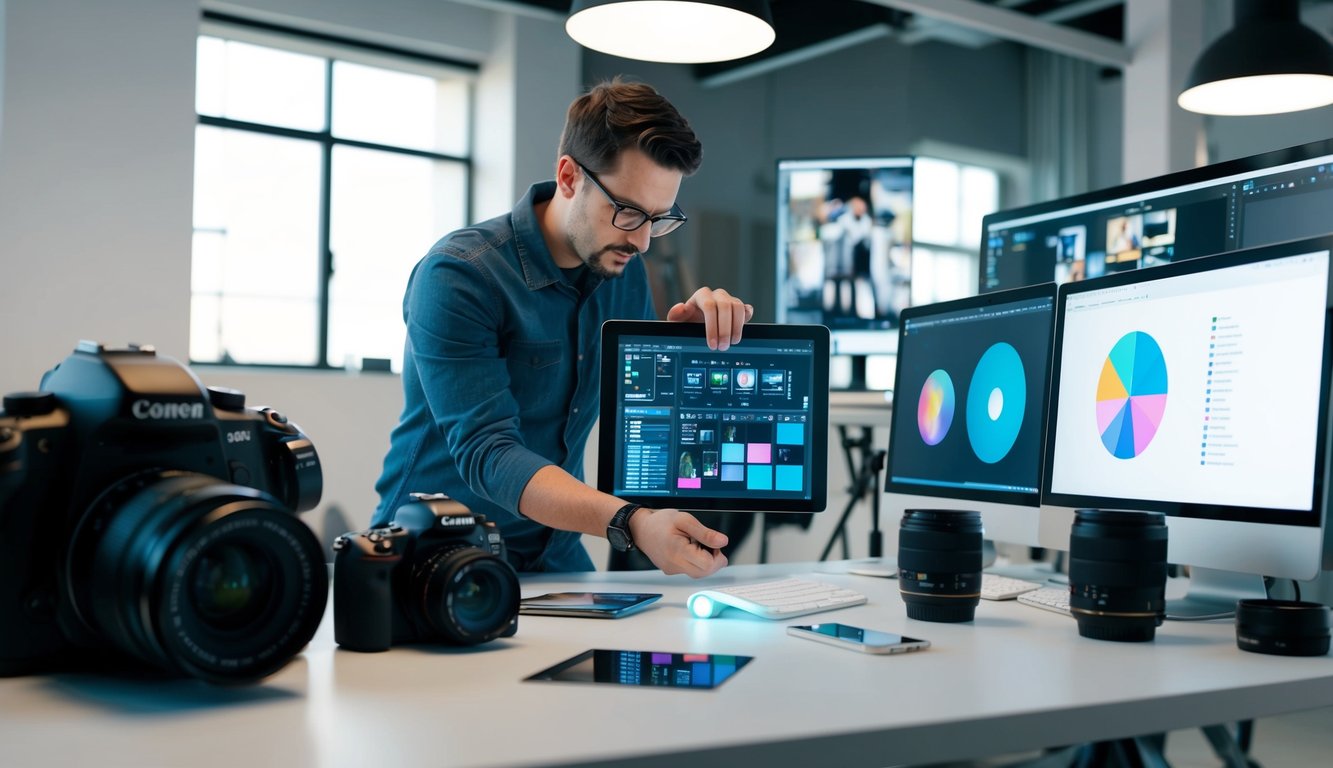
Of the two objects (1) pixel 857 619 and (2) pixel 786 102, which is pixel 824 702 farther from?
(2) pixel 786 102

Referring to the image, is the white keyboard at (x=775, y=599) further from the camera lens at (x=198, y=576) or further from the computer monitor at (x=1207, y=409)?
the camera lens at (x=198, y=576)

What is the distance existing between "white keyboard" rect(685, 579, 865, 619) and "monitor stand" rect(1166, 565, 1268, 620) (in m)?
0.39

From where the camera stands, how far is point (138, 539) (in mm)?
752

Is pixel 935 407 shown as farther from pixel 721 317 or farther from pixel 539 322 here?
pixel 539 322

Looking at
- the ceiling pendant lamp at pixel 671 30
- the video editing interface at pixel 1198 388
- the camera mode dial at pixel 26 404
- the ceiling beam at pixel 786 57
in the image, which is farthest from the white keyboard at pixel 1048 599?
the ceiling beam at pixel 786 57

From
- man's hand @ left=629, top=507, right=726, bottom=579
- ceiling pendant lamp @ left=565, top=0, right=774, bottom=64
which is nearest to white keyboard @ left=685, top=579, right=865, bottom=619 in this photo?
man's hand @ left=629, top=507, right=726, bottom=579

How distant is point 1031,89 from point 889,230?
3.81 metres

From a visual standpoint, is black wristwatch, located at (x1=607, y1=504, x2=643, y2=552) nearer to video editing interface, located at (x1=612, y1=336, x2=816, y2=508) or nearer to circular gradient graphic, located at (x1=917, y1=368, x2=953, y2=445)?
video editing interface, located at (x1=612, y1=336, x2=816, y2=508)

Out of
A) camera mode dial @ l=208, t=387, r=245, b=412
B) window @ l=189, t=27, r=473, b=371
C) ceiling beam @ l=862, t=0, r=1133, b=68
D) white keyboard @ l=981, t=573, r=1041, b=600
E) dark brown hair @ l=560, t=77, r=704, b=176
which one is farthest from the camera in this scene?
window @ l=189, t=27, r=473, b=371

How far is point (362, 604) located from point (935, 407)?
102cm

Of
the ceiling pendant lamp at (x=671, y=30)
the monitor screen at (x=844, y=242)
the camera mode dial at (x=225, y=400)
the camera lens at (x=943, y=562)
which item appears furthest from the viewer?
the monitor screen at (x=844, y=242)

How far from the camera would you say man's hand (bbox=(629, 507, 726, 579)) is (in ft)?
4.20

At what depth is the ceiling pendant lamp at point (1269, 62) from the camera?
3154 millimetres

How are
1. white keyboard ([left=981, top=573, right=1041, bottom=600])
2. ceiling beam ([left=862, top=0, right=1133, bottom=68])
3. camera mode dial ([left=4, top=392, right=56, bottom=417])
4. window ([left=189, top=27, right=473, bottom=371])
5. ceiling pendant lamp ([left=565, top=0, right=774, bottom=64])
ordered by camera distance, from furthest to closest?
window ([left=189, top=27, right=473, bottom=371]), ceiling beam ([left=862, top=0, right=1133, bottom=68]), ceiling pendant lamp ([left=565, top=0, right=774, bottom=64]), white keyboard ([left=981, top=573, right=1041, bottom=600]), camera mode dial ([left=4, top=392, right=56, bottom=417])
